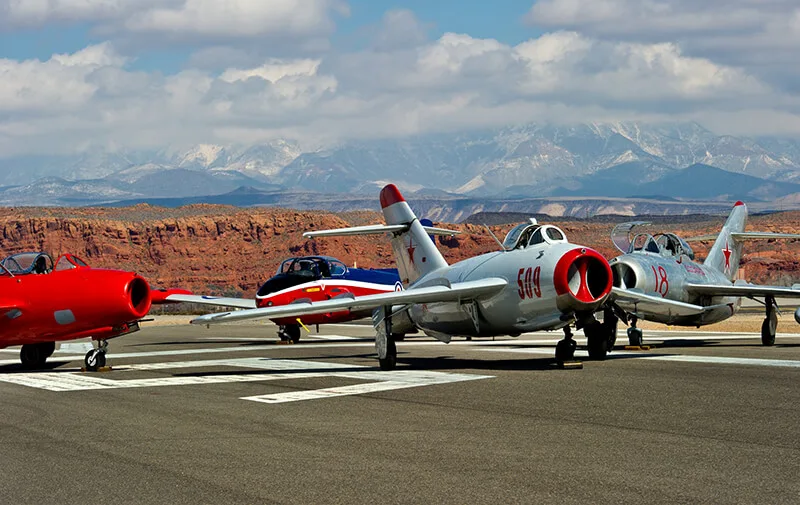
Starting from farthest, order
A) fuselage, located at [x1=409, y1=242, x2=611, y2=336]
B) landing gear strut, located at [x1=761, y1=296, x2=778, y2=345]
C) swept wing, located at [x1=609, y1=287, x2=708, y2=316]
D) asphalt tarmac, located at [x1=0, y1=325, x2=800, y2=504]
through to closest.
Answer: landing gear strut, located at [x1=761, y1=296, x2=778, y2=345] → swept wing, located at [x1=609, y1=287, x2=708, y2=316] → fuselage, located at [x1=409, y1=242, x2=611, y2=336] → asphalt tarmac, located at [x1=0, y1=325, x2=800, y2=504]

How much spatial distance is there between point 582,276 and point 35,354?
38.4 ft

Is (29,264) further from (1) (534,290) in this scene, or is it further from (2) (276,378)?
(1) (534,290)

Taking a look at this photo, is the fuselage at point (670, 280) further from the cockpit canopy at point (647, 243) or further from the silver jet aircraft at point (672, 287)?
the cockpit canopy at point (647, 243)

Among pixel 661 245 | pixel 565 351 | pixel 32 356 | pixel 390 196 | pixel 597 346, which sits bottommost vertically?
pixel 597 346

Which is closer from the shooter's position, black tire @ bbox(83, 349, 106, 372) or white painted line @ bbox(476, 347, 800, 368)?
white painted line @ bbox(476, 347, 800, 368)

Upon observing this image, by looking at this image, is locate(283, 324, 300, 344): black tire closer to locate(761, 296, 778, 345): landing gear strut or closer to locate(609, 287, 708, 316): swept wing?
locate(609, 287, 708, 316): swept wing

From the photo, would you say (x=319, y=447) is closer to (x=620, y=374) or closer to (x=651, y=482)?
(x=651, y=482)

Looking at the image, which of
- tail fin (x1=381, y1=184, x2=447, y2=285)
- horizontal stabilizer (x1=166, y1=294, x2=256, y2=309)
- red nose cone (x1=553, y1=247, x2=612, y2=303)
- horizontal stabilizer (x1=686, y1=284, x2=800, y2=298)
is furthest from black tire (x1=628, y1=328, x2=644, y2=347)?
horizontal stabilizer (x1=166, y1=294, x2=256, y2=309)

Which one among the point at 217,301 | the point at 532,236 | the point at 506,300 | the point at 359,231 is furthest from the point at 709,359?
the point at 217,301

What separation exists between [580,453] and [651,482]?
1270mm

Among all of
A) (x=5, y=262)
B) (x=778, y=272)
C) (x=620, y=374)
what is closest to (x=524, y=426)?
(x=620, y=374)

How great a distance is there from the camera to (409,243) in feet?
77.4

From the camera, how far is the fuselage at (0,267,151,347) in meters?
18.7

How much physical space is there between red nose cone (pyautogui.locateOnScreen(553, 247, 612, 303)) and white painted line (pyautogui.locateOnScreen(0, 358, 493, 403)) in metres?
2.22
